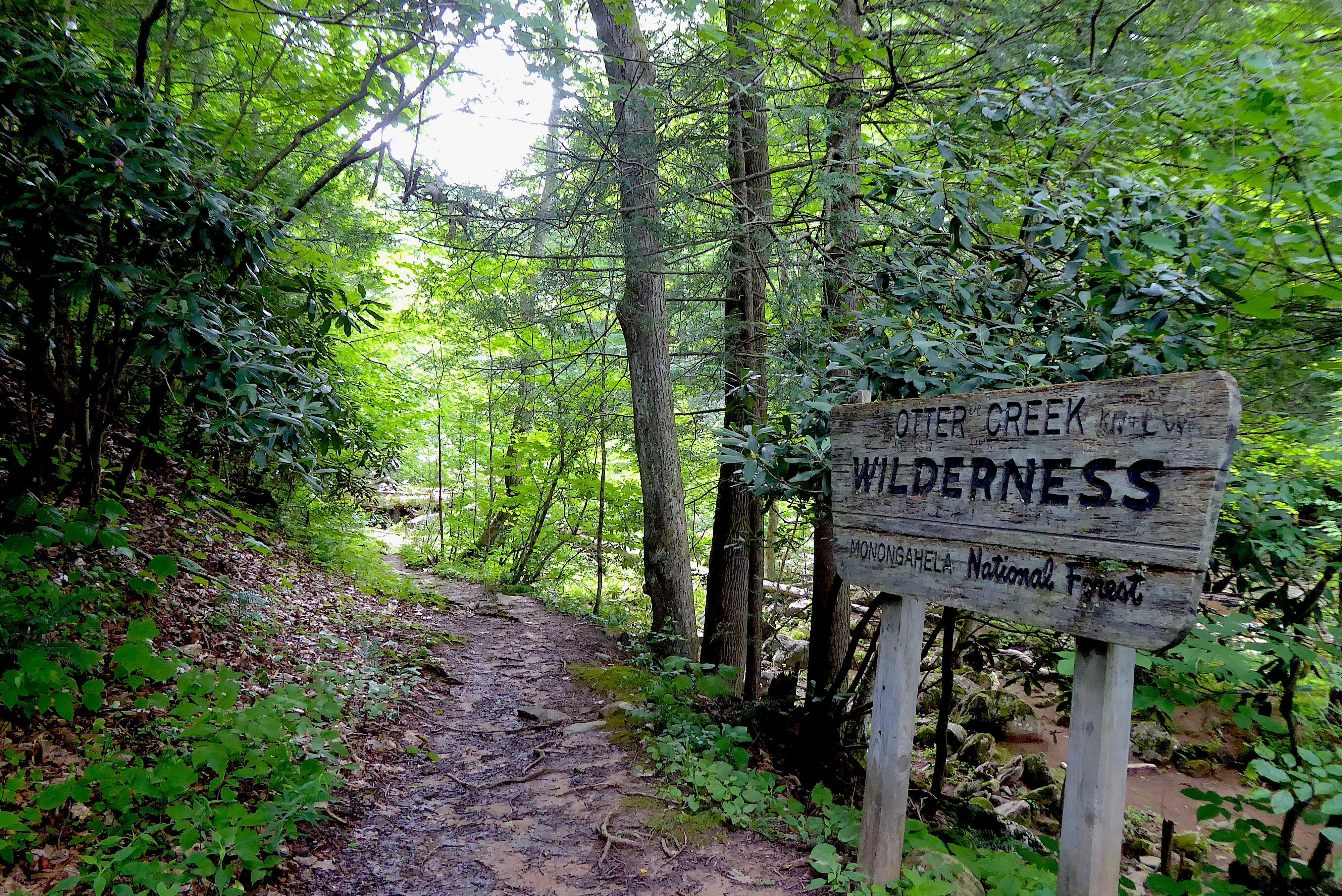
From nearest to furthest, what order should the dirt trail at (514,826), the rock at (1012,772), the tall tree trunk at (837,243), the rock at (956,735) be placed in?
the dirt trail at (514,826) → the tall tree trunk at (837,243) → the rock at (1012,772) → the rock at (956,735)

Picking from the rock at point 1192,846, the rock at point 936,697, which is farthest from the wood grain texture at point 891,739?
the rock at point 936,697

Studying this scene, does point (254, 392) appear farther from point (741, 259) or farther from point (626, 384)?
point (626, 384)

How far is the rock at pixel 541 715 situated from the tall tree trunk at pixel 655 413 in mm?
1532

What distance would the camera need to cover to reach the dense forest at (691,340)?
280cm

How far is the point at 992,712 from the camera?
26.9 ft

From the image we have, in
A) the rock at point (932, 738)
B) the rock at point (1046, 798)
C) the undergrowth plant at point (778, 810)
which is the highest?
the undergrowth plant at point (778, 810)

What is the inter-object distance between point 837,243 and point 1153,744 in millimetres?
7023

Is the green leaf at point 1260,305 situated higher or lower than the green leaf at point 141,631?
higher

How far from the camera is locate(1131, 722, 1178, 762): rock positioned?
7.62m

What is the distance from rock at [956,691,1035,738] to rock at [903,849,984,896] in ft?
18.1

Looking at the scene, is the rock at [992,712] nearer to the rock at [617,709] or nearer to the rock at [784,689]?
the rock at [784,689]

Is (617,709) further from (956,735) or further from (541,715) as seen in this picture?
(956,735)

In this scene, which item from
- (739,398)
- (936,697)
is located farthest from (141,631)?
(936,697)

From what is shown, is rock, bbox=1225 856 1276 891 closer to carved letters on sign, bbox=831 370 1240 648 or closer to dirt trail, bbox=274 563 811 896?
carved letters on sign, bbox=831 370 1240 648
